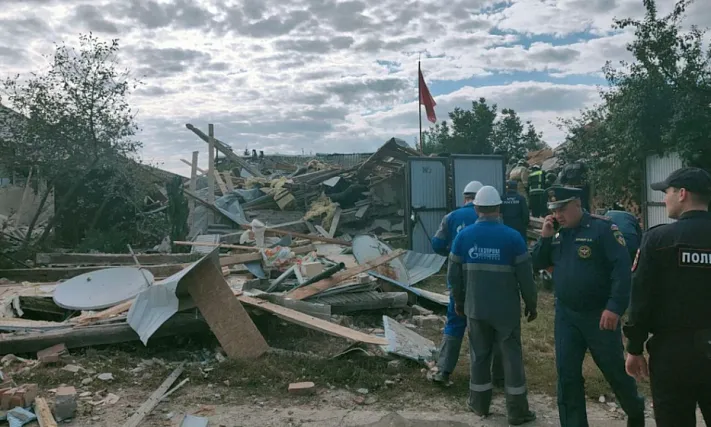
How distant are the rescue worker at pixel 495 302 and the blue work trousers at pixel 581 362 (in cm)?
50

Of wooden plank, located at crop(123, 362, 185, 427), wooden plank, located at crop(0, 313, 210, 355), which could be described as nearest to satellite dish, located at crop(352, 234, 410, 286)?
wooden plank, located at crop(0, 313, 210, 355)

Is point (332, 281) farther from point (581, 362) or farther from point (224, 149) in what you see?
point (224, 149)

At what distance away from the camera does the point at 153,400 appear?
4629 mm

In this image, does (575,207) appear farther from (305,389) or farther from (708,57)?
(708,57)

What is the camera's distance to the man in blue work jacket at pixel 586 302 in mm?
3559

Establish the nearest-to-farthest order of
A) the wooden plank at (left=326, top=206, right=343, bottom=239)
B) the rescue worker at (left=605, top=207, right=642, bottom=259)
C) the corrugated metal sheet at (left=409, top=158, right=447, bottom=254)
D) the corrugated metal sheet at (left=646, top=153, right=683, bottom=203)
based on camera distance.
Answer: the rescue worker at (left=605, top=207, right=642, bottom=259)
the corrugated metal sheet at (left=646, top=153, right=683, bottom=203)
the corrugated metal sheet at (left=409, top=158, right=447, bottom=254)
the wooden plank at (left=326, top=206, right=343, bottom=239)

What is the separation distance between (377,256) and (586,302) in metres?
6.04

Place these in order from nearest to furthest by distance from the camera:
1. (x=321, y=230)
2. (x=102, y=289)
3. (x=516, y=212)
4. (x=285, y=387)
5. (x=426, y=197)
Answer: (x=285, y=387)
(x=102, y=289)
(x=516, y=212)
(x=426, y=197)
(x=321, y=230)

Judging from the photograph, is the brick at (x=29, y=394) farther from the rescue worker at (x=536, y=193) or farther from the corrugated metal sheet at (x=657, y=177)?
the corrugated metal sheet at (x=657, y=177)

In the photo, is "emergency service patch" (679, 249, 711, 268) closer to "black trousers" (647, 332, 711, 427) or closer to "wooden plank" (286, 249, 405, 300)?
"black trousers" (647, 332, 711, 427)

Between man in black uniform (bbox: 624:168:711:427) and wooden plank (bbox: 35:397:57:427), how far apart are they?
13.6 feet

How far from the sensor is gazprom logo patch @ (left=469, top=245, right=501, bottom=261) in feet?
14.1

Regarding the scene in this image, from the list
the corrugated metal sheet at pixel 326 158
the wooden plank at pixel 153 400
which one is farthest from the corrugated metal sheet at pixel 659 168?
the corrugated metal sheet at pixel 326 158

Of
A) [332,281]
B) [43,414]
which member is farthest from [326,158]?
[43,414]
